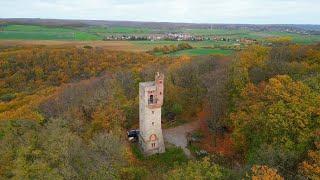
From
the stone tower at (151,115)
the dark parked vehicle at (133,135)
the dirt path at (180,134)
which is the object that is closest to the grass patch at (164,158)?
the stone tower at (151,115)

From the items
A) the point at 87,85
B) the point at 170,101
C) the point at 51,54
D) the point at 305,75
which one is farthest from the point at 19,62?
the point at 305,75

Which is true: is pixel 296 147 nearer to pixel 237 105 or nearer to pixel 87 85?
pixel 237 105

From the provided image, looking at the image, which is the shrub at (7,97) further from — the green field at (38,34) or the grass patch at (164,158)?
the green field at (38,34)

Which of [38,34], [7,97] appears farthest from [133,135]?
[38,34]

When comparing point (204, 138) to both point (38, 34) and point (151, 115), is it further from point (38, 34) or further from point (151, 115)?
point (38, 34)

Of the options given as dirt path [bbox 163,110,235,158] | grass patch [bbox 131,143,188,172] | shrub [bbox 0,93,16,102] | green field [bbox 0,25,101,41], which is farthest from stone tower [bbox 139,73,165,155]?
green field [bbox 0,25,101,41]
